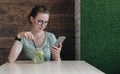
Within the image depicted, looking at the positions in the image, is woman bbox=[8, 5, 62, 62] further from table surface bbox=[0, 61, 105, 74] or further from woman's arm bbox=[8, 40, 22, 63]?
table surface bbox=[0, 61, 105, 74]

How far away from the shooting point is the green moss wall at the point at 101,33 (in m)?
2.98

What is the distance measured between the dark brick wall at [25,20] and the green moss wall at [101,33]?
36 centimetres

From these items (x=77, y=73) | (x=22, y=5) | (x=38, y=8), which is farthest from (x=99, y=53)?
(x=77, y=73)

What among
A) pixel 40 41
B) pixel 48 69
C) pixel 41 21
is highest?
pixel 41 21

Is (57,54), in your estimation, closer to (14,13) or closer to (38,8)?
(38,8)

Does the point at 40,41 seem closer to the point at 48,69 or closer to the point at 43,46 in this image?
the point at 43,46

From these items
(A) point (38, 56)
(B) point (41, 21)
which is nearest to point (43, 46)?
(B) point (41, 21)

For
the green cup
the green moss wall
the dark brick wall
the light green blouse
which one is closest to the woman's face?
the light green blouse

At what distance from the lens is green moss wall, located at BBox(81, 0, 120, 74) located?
2.98 m

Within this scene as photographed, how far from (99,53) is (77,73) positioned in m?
1.38

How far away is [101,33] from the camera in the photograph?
118 inches

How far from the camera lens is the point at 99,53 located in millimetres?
3021

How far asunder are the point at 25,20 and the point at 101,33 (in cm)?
97

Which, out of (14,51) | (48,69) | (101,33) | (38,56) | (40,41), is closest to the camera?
(48,69)
